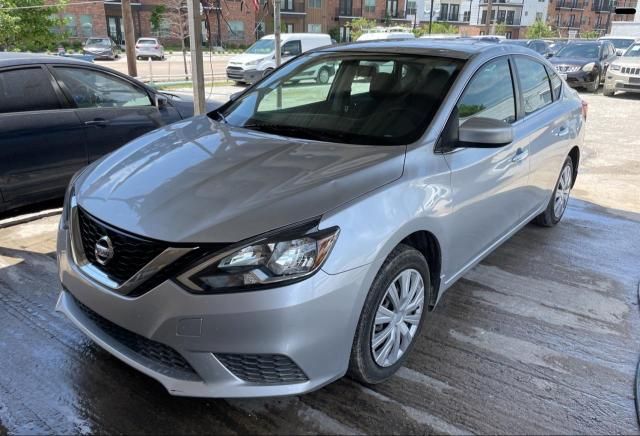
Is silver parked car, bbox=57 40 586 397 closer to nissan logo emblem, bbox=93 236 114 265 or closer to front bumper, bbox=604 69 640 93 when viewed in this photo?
nissan logo emblem, bbox=93 236 114 265

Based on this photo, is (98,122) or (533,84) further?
(98,122)

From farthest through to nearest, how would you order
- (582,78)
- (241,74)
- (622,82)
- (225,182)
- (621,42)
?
(621,42)
(241,74)
(582,78)
(622,82)
(225,182)

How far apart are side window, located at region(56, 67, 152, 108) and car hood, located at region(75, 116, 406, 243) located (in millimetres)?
2163

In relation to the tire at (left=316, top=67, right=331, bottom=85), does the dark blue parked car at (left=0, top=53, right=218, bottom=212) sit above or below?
below

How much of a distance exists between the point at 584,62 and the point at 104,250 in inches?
700

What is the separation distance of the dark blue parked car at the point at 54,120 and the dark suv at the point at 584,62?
46.7 ft

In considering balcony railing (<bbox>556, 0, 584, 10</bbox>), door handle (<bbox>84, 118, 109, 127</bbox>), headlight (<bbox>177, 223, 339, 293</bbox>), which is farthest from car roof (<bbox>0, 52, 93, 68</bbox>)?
balcony railing (<bbox>556, 0, 584, 10</bbox>)

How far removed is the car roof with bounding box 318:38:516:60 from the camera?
10.6ft

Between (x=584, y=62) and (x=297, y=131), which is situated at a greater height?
(x=297, y=131)

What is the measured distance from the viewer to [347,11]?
55.8 metres

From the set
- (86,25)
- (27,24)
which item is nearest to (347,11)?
(86,25)

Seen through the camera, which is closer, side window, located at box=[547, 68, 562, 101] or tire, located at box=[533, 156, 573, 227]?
side window, located at box=[547, 68, 562, 101]

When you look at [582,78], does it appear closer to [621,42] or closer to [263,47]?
[621,42]

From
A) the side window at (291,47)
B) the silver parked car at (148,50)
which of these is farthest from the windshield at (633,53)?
the silver parked car at (148,50)
